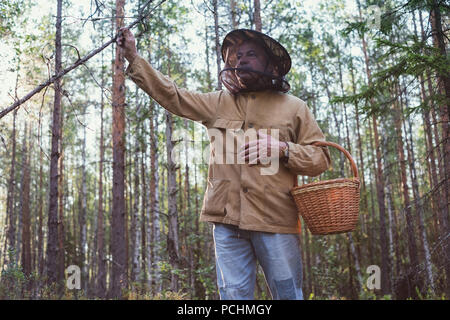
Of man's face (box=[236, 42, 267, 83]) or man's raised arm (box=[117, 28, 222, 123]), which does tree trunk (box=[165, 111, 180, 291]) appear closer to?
man's raised arm (box=[117, 28, 222, 123])

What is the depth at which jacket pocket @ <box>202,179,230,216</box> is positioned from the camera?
104 inches

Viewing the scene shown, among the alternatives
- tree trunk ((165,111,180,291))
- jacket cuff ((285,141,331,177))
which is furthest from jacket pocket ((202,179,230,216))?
tree trunk ((165,111,180,291))

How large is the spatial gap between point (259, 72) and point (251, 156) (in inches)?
23.5

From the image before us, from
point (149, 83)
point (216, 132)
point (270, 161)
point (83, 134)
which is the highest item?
point (83, 134)

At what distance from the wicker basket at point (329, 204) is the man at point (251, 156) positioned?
12 cm

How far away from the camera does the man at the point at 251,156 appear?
255cm

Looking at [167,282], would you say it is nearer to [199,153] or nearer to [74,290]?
[74,290]

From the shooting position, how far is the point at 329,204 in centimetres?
256

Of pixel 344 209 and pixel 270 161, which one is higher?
pixel 270 161

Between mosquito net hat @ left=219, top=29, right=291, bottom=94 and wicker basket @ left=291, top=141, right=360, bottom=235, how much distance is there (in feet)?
2.50
